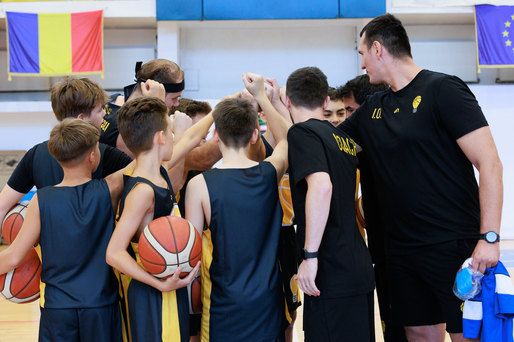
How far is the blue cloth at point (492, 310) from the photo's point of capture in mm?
2168

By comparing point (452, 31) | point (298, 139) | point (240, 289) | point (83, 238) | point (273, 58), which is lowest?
point (240, 289)

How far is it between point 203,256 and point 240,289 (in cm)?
31

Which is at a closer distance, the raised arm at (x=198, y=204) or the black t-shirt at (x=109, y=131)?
the raised arm at (x=198, y=204)

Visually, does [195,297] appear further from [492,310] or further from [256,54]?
[256,54]

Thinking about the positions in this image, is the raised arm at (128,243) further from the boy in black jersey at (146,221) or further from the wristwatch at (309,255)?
the wristwatch at (309,255)

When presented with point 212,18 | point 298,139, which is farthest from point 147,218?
point 212,18

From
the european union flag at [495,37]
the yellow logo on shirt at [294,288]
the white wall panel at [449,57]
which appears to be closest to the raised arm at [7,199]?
the yellow logo on shirt at [294,288]

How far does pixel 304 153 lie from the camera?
237 cm

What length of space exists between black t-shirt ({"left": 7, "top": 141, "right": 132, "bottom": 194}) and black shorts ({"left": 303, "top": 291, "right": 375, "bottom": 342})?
1536mm

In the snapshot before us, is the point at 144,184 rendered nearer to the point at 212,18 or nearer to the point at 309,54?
the point at 212,18

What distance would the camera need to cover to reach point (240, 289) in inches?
92.5

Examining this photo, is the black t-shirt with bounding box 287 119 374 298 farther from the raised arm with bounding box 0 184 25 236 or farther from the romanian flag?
the romanian flag

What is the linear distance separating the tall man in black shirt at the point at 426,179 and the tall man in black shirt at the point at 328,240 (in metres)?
0.33

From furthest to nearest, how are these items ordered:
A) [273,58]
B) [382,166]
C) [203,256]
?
[273,58] < [382,166] < [203,256]
